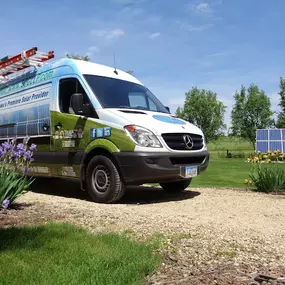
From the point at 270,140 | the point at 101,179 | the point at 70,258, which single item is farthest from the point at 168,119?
the point at 270,140

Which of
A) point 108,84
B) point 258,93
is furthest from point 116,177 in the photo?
point 258,93

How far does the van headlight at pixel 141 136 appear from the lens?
652cm

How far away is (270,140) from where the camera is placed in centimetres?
3158

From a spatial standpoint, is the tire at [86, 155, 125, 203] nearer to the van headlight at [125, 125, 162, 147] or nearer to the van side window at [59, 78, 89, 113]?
the van headlight at [125, 125, 162, 147]

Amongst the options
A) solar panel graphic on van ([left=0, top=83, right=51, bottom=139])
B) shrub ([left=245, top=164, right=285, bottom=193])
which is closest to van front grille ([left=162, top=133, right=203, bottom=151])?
shrub ([left=245, top=164, right=285, bottom=193])

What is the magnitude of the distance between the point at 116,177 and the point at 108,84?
6.80ft

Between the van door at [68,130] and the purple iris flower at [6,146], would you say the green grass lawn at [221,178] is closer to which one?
the van door at [68,130]

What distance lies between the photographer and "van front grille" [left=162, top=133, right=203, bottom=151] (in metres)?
6.76

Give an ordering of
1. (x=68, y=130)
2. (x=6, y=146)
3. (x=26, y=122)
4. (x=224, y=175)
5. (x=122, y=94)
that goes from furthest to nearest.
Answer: (x=224, y=175)
(x=26, y=122)
(x=122, y=94)
(x=68, y=130)
(x=6, y=146)

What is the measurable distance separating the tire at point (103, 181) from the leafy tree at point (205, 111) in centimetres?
4845

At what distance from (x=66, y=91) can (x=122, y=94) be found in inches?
44.3

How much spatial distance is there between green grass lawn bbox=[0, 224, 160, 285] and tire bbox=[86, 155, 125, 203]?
2140 millimetres

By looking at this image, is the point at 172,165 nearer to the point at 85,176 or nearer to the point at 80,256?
the point at 85,176

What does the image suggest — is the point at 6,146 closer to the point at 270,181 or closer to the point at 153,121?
the point at 153,121
